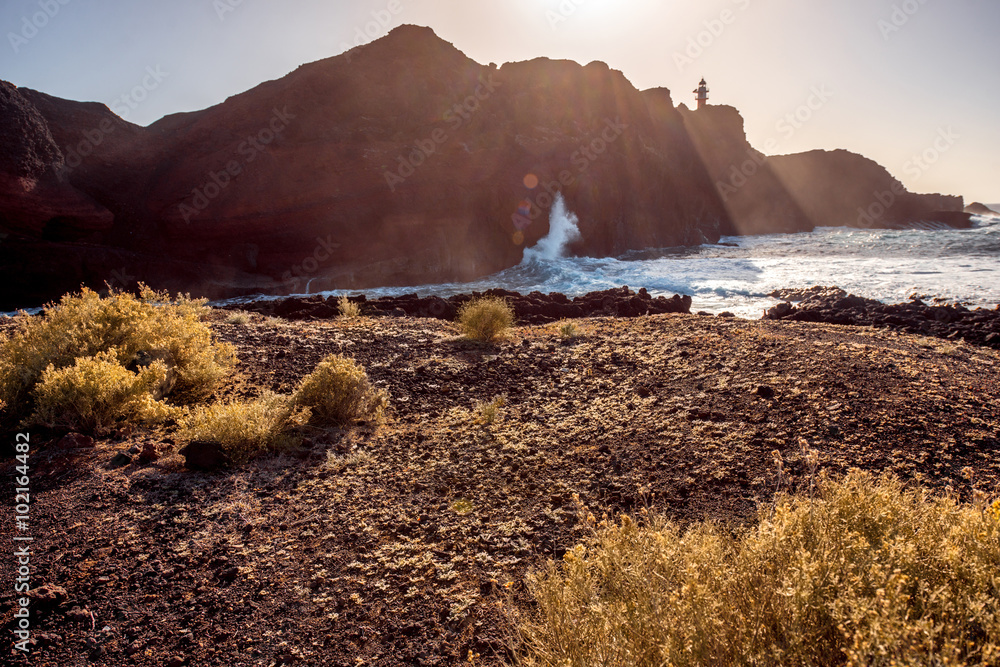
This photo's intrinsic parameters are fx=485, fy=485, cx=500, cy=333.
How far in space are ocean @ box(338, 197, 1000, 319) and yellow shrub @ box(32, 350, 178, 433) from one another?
16.0 m

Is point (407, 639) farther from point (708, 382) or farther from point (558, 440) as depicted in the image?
point (708, 382)

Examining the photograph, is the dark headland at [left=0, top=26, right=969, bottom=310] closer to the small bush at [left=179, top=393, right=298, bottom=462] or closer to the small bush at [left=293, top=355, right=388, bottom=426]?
the small bush at [left=293, top=355, right=388, bottom=426]

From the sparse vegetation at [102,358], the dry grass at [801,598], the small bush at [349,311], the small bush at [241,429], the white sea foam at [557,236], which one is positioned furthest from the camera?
the white sea foam at [557,236]

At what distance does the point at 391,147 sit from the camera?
29.2m

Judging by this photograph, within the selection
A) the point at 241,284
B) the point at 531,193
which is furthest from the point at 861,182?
the point at 241,284

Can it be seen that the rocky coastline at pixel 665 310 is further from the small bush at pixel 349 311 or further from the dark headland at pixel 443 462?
the small bush at pixel 349 311

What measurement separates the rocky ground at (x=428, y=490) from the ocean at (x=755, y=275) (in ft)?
40.1

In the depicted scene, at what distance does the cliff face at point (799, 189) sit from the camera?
69.7 m

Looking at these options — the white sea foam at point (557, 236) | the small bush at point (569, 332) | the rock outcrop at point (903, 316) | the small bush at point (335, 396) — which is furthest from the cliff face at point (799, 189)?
the small bush at point (335, 396)

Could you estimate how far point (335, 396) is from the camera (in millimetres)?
4992

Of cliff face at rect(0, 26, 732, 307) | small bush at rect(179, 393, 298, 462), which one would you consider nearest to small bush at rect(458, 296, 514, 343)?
small bush at rect(179, 393, 298, 462)

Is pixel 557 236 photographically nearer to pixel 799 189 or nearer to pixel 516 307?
pixel 516 307

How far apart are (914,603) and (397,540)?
2.59 meters

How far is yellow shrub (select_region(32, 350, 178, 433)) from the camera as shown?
13.4 ft
